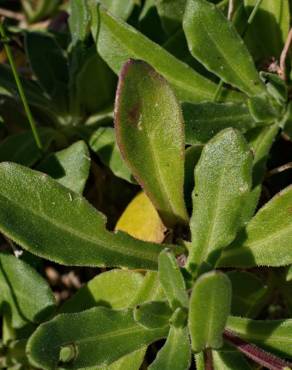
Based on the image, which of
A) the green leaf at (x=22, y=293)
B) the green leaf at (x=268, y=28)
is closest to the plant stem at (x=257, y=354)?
the green leaf at (x=22, y=293)

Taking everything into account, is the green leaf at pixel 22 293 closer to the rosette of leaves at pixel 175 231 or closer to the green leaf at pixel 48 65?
the rosette of leaves at pixel 175 231

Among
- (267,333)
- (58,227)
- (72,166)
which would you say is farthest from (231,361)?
(72,166)

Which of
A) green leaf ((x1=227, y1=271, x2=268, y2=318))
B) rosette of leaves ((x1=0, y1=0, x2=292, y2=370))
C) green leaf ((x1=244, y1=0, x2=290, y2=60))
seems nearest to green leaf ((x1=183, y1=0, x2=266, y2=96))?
rosette of leaves ((x1=0, y1=0, x2=292, y2=370))

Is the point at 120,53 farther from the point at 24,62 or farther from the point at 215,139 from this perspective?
the point at 24,62

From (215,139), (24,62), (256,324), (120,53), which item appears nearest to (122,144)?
(215,139)

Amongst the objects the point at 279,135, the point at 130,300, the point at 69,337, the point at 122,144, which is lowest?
the point at 130,300

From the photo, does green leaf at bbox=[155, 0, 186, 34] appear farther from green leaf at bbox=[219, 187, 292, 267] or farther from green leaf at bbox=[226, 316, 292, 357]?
green leaf at bbox=[226, 316, 292, 357]
